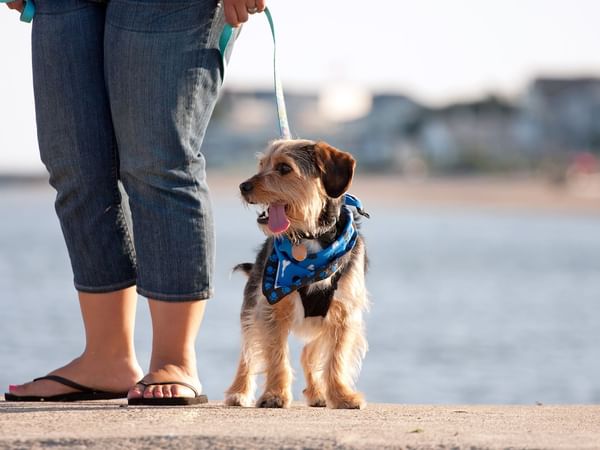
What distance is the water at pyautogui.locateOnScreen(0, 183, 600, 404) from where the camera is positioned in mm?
8586

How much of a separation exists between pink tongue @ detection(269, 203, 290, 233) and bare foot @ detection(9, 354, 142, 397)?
74 centimetres

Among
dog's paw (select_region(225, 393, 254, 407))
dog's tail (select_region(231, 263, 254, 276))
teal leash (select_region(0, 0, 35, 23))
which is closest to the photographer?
Result: teal leash (select_region(0, 0, 35, 23))

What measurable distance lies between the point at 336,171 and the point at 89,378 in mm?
1192

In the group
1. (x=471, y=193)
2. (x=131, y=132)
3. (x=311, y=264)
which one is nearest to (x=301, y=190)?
(x=311, y=264)

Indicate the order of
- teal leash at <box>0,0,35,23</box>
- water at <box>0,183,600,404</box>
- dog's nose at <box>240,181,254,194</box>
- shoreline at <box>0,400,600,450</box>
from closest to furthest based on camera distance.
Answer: shoreline at <box>0,400,600,450</box>
teal leash at <box>0,0,35,23</box>
dog's nose at <box>240,181,254,194</box>
water at <box>0,183,600,404</box>

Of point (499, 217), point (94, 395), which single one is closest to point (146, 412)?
point (94, 395)

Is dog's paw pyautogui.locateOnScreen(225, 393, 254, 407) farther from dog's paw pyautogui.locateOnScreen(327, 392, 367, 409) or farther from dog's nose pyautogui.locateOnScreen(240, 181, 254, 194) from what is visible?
dog's nose pyautogui.locateOnScreen(240, 181, 254, 194)

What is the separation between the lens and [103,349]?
15.0ft

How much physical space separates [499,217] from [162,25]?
3651 cm

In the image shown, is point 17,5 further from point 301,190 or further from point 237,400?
point 237,400

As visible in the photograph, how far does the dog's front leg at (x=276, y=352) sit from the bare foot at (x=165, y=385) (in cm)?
32

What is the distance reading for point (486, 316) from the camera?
43.7 ft

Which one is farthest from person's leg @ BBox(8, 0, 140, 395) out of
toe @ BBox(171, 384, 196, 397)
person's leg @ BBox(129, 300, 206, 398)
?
toe @ BBox(171, 384, 196, 397)

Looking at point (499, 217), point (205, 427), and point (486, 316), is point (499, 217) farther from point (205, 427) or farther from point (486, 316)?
point (205, 427)
